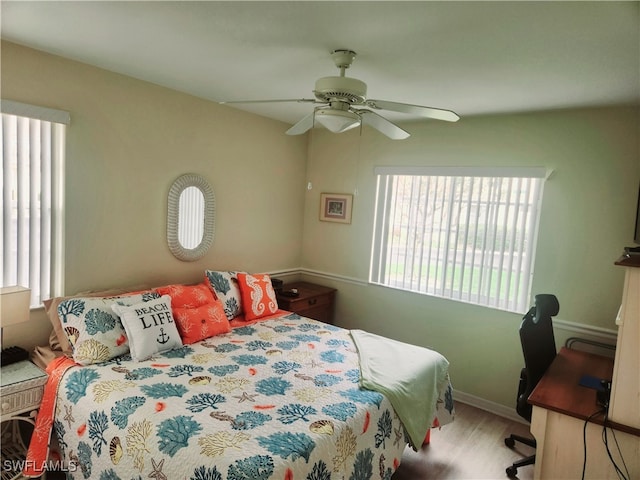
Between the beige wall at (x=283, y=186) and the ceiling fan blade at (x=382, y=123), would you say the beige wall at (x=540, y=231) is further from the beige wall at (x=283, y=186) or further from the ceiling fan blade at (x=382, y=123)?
the ceiling fan blade at (x=382, y=123)

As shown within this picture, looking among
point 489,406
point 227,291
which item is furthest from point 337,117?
point 489,406

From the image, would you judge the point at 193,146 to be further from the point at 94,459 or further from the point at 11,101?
the point at 94,459

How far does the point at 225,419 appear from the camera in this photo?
1.78 meters

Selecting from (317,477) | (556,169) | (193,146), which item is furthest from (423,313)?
(193,146)

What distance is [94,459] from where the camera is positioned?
6.08ft

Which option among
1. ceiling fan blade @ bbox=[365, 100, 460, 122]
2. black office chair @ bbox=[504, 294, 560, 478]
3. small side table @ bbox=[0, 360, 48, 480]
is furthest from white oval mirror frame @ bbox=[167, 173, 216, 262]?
black office chair @ bbox=[504, 294, 560, 478]

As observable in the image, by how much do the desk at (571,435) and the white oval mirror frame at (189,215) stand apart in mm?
2660

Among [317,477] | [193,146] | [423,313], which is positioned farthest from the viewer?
[423,313]

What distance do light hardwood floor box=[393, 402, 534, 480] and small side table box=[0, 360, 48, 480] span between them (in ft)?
7.06

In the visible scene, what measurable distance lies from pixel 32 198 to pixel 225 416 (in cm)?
184

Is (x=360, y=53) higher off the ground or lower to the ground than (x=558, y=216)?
higher

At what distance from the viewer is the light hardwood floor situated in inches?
99.8

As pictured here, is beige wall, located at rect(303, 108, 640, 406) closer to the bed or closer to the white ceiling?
the white ceiling

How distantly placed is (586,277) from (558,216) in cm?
49
